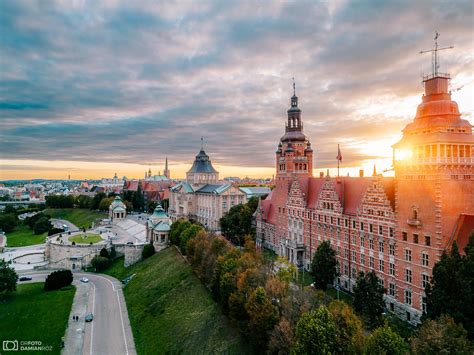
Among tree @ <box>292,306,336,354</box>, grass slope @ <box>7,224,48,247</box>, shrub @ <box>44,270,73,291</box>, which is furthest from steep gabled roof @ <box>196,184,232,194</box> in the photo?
tree @ <box>292,306,336,354</box>

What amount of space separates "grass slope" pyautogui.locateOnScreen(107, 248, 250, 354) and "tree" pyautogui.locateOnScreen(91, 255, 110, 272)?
17.7 meters

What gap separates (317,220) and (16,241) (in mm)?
131385

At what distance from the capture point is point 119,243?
377 ft

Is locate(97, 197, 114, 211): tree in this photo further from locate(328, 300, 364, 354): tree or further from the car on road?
locate(328, 300, 364, 354): tree

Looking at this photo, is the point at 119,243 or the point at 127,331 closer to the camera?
the point at 127,331

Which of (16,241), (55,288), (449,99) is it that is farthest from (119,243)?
(449,99)

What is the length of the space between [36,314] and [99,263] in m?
32.4

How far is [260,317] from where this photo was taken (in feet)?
134

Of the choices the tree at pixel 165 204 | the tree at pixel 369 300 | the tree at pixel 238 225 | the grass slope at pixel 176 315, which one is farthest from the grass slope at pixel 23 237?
the tree at pixel 369 300

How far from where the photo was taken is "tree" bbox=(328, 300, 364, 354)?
102 ft

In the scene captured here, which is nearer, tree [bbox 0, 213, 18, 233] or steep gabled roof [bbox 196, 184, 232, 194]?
steep gabled roof [bbox 196, 184, 232, 194]

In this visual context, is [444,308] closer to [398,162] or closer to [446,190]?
[446,190]

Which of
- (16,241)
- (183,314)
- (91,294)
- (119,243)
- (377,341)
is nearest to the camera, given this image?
(377,341)

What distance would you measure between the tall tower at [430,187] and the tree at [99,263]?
81069mm
